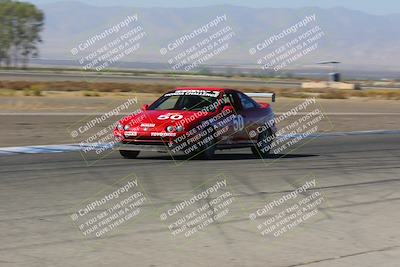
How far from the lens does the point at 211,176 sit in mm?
11789

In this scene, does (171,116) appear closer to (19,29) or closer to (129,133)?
(129,133)

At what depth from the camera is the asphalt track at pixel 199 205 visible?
6.88 m

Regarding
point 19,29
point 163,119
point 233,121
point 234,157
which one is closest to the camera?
point 163,119

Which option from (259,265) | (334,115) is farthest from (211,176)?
(334,115)

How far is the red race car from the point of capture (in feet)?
44.5

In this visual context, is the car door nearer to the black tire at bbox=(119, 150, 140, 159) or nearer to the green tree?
the black tire at bbox=(119, 150, 140, 159)

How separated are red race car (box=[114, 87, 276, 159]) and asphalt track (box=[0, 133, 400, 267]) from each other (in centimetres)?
29

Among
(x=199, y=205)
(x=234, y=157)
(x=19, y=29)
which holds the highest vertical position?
(x=199, y=205)

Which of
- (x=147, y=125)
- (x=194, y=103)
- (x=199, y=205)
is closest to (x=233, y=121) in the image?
(x=194, y=103)

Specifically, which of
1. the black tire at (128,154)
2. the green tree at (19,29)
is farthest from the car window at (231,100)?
the green tree at (19,29)

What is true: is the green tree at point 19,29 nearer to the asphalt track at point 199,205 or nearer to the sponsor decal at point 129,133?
the asphalt track at point 199,205

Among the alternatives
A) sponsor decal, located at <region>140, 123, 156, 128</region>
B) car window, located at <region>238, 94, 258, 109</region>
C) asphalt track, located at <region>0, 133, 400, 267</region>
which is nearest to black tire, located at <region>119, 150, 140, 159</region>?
asphalt track, located at <region>0, 133, 400, 267</region>

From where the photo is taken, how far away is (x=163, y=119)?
13828 mm

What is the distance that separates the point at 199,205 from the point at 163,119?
4.66 m
